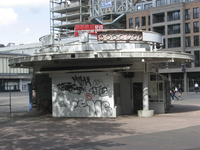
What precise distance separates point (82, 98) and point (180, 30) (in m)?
44.2

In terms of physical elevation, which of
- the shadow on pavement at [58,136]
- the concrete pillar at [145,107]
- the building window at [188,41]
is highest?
the building window at [188,41]

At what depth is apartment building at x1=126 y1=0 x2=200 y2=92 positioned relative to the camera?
2026 inches

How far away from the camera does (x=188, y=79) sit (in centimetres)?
5191

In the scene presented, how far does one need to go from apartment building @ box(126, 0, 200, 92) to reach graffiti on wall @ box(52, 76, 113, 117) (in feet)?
132

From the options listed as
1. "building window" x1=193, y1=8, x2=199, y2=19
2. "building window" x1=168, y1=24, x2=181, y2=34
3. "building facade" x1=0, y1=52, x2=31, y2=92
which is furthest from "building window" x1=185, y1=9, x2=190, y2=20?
"building facade" x1=0, y1=52, x2=31, y2=92

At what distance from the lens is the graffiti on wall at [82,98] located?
1348 cm

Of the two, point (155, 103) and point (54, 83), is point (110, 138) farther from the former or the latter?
point (155, 103)

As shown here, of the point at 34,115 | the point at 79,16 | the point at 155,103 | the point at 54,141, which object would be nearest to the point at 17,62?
the point at 34,115

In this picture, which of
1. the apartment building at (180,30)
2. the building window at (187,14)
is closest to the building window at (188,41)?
the apartment building at (180,30)

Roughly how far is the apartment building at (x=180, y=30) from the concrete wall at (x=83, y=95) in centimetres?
4008

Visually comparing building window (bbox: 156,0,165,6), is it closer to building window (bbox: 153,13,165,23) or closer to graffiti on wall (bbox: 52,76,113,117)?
building window (bbox: 153,13,165,23)

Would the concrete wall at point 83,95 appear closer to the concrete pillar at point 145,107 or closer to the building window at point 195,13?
the concrete pillar at point 145,107

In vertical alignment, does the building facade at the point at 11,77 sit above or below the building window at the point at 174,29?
below

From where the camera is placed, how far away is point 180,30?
173 ft
